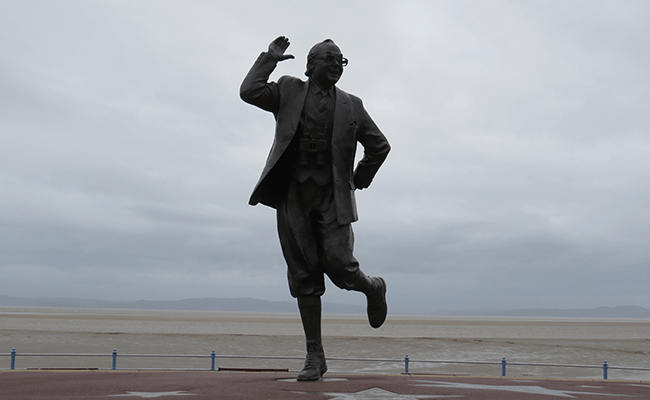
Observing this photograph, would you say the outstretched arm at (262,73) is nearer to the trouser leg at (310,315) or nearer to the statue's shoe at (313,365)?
the trouser leg at (310,315)

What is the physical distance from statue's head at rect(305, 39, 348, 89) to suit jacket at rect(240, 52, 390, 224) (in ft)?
0.57

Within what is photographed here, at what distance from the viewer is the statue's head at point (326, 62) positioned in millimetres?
5359

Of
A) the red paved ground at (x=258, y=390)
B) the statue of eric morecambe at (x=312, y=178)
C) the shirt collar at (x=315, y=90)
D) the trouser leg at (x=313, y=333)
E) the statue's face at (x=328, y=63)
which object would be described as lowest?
the red paved ground at (x=258, y=390)

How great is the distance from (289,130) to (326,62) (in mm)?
720

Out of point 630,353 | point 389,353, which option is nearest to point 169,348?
point 389,353

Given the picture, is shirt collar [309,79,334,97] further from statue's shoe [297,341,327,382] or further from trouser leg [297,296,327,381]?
statue's shoe [297,341,327,382]

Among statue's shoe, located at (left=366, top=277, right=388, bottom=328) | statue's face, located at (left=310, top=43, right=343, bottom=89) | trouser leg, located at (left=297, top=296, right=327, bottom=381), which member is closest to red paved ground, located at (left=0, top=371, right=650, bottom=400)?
trouser leg, located at (left=297, top=296, right=327, bottom=381)

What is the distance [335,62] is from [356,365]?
23.9 meters

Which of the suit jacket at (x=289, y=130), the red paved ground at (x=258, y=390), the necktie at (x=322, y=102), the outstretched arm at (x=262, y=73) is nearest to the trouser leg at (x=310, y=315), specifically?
the red paved ground at (x=258, y=390)

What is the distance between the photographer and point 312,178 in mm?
5355

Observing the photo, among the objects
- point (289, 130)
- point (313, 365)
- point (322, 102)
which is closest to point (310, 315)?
point (313, 365)

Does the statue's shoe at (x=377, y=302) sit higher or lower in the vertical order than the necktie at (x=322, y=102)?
lower

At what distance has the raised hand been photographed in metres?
5.20

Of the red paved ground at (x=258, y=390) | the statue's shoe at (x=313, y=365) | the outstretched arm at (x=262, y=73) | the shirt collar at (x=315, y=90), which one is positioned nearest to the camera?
the red paved ground at (x=258, y=390)
